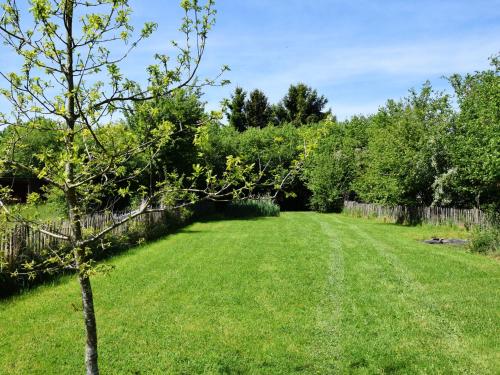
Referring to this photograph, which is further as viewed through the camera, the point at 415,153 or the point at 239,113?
the point at 239,113

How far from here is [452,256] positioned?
15727 millimetres

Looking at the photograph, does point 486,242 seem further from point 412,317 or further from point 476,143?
point 412,317

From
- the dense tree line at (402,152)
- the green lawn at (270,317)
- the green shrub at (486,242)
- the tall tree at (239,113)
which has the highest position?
the tall tree at (239,113)

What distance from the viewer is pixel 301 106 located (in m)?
60.1

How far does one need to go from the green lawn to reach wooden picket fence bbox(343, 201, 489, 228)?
29.6ft

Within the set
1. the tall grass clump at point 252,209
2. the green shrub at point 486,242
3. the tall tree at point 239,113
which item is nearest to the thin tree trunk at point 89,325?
the green shrub at point 486,242

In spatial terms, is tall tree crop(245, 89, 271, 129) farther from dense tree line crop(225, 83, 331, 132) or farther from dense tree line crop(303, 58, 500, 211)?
dense tree line crop(303, 58, 500, 211)

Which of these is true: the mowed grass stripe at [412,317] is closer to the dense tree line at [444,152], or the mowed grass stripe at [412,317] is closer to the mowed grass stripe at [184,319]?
the mowed grass stripe at [184,319]

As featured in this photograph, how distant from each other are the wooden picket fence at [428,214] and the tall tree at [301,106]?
2689cm

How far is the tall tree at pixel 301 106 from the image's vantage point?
59.7 meters

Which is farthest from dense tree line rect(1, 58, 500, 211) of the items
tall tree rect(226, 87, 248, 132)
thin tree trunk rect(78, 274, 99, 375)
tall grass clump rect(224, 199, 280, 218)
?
tall tree rect(226, 87, 248, 132)

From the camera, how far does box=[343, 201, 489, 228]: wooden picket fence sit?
23.2 metres

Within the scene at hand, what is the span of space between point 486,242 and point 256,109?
153 feet

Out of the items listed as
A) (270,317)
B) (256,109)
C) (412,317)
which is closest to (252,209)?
(270,317)
